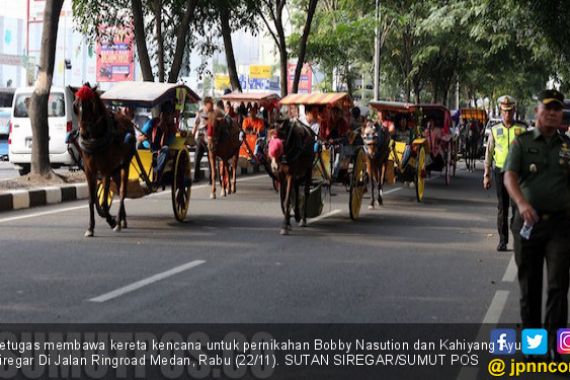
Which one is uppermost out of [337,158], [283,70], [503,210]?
[283,70]

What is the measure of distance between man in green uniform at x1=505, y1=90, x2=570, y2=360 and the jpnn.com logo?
46cm

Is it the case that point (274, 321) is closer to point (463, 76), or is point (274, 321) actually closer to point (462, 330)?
point (462, 330)

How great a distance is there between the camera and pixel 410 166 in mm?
19297

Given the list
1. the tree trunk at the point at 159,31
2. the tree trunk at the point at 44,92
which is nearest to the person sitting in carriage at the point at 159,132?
the tree trunk at the point at 44,92

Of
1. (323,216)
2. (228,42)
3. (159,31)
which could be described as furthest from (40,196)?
(228,42)

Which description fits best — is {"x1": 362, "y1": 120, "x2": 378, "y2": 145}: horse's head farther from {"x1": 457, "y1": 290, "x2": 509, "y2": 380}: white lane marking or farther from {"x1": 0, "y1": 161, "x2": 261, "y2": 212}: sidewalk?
{"x1": 457, "y1": 290, "x2": 509, "y2": 380}: white lane marking

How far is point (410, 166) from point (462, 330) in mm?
11817

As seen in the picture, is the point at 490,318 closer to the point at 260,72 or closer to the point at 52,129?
the point at 52,129

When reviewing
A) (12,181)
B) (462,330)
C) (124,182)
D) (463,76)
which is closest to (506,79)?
(463,76)

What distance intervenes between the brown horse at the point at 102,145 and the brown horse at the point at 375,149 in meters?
5.14

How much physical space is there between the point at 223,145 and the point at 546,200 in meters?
13.0

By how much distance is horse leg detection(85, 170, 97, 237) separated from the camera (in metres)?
12.4

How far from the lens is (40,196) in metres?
17.2

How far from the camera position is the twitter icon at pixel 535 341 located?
652 centimetres
